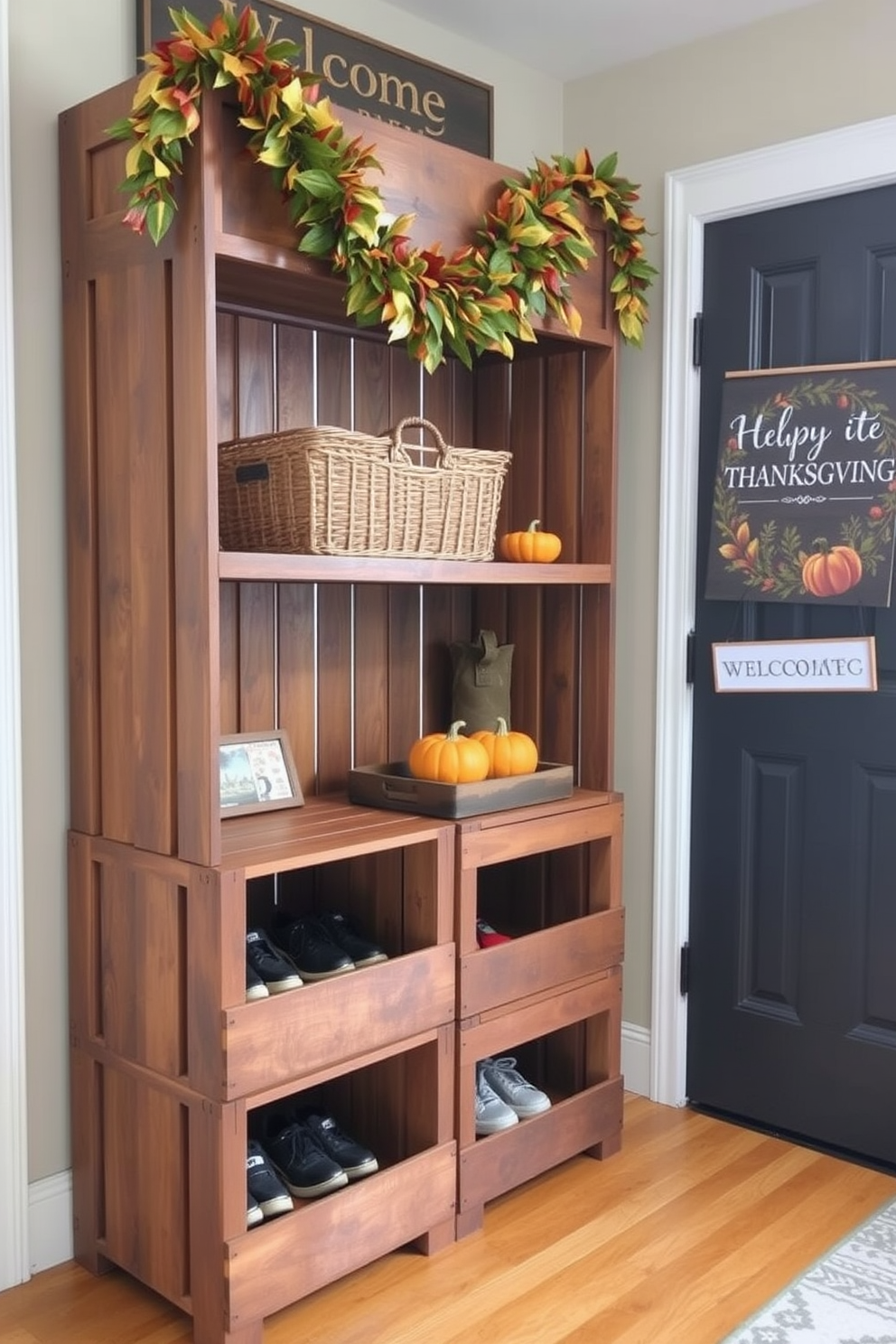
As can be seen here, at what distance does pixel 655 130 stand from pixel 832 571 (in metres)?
1.15

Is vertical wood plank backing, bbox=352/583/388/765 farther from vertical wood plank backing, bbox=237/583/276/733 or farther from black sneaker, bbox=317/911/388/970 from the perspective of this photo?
black sneaker, bbox=317/911/388/970

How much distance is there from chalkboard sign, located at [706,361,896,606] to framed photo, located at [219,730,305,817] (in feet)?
3.47

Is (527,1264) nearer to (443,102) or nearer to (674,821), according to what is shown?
(674,821)

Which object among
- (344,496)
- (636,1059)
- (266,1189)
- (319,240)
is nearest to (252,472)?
(344,496)

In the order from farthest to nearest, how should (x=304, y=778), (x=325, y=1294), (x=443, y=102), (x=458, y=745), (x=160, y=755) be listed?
1. (x=443, y=102)
2. (x=304, y=778)
3. (x=458, y=745)
4. (x=325, y=1294)
5. (x=160, y=755)

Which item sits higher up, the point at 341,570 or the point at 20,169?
the point at 20,169

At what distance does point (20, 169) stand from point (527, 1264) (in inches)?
85.1

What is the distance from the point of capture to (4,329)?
2172 mm

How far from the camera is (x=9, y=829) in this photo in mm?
2230

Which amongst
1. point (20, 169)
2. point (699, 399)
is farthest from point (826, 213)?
point (20, 169)

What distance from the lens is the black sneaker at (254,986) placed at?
2131 mm

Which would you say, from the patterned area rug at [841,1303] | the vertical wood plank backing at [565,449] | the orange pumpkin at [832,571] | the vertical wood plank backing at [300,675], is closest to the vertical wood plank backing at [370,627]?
the vertical wood plank backing at [300,675]

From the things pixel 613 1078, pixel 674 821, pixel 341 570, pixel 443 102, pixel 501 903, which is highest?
pixel 443 102

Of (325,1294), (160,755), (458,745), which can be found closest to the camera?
(160,755)
